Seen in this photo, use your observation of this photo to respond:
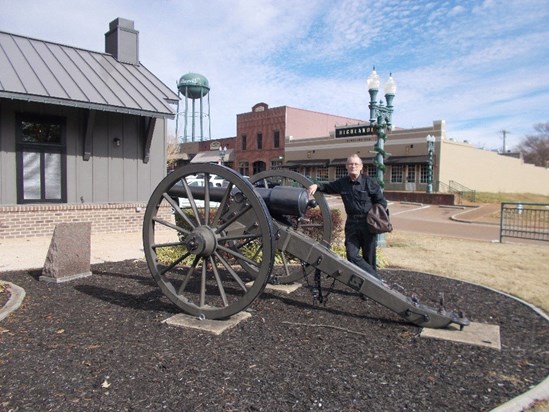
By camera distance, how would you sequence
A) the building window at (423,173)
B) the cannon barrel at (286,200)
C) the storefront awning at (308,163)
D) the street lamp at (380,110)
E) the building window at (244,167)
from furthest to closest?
the building window at (244,167) < the storefront awning at (308,163) < the building window at (423,173) < the street lamp at (380,110) < the cannon barrel at (286,200)

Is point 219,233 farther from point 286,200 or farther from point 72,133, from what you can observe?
point 72,133

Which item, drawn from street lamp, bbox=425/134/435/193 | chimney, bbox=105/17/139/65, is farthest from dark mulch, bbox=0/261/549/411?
street lamp, bbox=425/134/435/193

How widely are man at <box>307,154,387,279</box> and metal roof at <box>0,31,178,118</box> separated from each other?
704cm

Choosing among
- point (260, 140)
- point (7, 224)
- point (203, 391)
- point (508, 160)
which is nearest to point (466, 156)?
point (508, 160)

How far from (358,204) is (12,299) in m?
3.83

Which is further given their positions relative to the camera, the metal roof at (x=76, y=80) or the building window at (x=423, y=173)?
the building window at (x=423, y=173)

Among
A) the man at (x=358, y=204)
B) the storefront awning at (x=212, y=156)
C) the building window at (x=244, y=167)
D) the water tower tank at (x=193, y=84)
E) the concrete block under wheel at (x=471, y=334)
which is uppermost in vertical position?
the water tower tank at (x=193, y=84)

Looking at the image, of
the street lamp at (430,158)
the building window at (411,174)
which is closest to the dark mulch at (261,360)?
the street lamp at (430,158)

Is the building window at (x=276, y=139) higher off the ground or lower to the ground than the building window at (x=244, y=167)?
higher

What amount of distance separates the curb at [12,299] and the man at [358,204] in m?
3.25

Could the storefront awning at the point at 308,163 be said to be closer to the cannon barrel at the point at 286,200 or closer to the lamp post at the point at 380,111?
the lamp post at the point at 380,111

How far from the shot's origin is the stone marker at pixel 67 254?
5.90 metres

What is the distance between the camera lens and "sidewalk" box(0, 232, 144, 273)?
7.32m

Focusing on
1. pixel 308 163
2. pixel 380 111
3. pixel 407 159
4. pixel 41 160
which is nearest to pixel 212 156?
pixel 308 163
